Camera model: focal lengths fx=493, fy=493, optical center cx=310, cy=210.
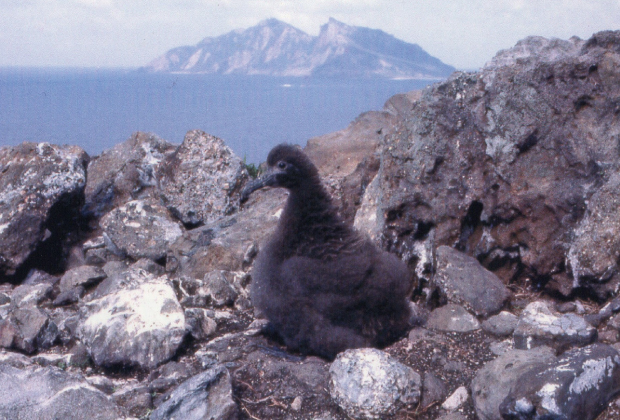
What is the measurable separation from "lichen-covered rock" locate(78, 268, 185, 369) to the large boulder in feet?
7.27

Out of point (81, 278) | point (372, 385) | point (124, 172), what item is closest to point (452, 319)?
point (372, 385)

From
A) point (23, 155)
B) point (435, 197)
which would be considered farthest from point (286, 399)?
point (23, 155)

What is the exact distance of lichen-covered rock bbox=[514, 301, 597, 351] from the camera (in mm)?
3412

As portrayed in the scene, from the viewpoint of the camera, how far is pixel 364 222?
5625mm

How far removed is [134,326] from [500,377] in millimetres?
A: 2794

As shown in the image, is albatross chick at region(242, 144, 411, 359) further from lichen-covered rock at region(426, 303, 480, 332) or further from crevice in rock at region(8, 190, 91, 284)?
crevice in rock at region(8, 190, 91, 284)

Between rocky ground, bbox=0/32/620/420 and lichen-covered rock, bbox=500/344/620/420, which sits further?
rocky ground, bbox=0/32/620/420

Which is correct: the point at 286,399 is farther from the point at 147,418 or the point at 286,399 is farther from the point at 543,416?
the point at 543,416

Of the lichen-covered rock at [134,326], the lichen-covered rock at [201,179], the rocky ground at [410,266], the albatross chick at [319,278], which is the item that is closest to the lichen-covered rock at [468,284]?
the rocky ground at [410,266]

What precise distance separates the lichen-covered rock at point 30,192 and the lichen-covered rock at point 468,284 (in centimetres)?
465

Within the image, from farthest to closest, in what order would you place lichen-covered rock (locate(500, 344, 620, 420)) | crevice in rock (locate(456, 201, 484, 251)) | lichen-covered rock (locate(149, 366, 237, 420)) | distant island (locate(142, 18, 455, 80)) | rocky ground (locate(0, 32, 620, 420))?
1. distant island (locate(142, 18, 455, 80))
2. crevice in rock (locate(456, 201, 484, 251))
3. rocky ground (locate(0, 32, 620, 420))
4. lichen-covered rock (locate(149, 366, 237, 420))
5. lichen-covered rock (locate(500, 344, 620, 420))

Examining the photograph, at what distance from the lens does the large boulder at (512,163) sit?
458cm

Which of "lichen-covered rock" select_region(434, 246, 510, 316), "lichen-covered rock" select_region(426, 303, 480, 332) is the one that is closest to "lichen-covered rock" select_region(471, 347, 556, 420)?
"lichen-covered rock" select_region(426, 303, 480, 332)

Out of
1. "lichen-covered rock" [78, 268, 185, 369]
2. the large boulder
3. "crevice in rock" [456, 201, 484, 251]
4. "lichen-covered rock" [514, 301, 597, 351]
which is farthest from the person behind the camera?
"crevice in rock" [456, 201, 484, 251]
